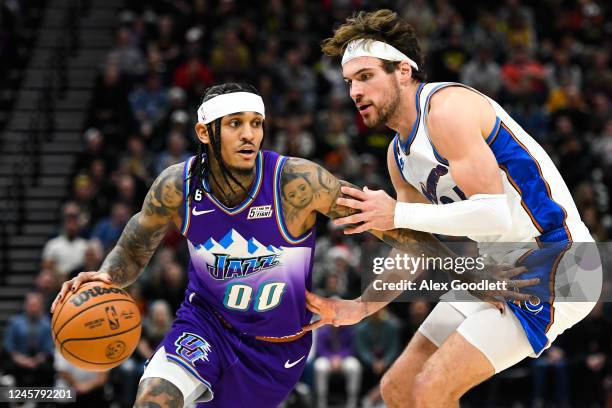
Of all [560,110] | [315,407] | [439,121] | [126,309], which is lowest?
[315,407]

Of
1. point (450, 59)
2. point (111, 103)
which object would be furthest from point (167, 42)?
point (450, 59)

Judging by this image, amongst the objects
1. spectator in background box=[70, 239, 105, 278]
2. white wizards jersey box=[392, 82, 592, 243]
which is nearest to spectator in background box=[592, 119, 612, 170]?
spectator in background box=[70, 239, 105, 278]

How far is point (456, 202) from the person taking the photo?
5.03 meters

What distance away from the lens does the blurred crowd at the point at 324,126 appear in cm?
1063

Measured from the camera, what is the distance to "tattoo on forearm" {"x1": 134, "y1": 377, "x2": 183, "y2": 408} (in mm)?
5000

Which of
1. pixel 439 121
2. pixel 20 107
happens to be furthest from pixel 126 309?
pixel 20 107

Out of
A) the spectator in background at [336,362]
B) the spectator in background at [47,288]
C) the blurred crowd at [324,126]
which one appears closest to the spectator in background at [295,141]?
the blurred crowd at [324,126]

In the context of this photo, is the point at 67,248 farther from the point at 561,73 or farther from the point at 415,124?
the point at 561,73

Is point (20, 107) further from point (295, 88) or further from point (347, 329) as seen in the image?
point (347, 329)

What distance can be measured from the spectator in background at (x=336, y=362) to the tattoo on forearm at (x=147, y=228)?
519 cm

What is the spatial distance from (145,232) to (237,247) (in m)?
0.63

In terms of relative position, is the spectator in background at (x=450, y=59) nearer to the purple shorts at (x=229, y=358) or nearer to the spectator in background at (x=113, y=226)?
the spectator in background at (x=113, y=226)

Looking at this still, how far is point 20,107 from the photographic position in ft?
47.8

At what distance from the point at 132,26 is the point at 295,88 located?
3034 mm
